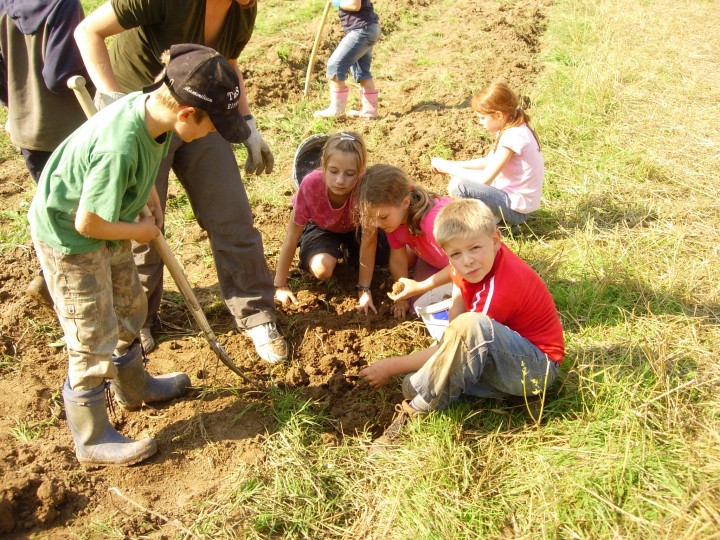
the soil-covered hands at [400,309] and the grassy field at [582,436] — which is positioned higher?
the grassy field at [582,436]

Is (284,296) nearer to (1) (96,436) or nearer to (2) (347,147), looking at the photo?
(2) (347,147)

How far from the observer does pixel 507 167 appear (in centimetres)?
434

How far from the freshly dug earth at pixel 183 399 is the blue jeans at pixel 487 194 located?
79 centimetres

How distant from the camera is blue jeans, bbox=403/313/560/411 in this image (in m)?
2.53

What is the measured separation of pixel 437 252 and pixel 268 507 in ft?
5.51

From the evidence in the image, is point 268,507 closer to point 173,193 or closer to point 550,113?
point 173,193

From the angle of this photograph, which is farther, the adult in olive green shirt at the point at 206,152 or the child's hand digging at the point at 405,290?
the child's hand digging at the point at 405,290

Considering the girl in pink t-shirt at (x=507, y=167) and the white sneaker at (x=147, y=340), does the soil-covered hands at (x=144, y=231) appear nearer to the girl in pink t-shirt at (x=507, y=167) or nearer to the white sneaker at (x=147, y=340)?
the white sneaker at (x=147, y=340)

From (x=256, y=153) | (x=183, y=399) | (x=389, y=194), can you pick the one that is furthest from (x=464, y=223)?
(x=183, y=399)

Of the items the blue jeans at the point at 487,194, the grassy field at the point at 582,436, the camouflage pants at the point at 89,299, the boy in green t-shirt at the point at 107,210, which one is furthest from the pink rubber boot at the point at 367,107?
the camouflage pants at the point at 89,299

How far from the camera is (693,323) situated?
321 cm

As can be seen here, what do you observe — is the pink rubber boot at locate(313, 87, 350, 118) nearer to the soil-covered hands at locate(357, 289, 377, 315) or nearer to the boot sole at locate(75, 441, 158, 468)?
the soil-covered hands at locate(357, 289, 377, 315)

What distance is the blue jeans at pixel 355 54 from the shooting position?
650 cm

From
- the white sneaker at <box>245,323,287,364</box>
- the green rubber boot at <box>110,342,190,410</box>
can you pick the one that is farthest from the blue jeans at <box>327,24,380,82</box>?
the green rubber boot at <box>110,342,190,410</box>
